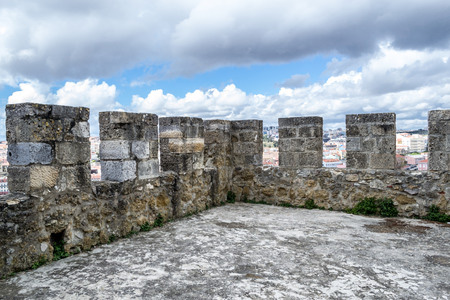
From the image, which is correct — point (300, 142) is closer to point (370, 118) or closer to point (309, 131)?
point (309, 131)

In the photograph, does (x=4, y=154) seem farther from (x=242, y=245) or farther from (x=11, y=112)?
(x=242, y=245)

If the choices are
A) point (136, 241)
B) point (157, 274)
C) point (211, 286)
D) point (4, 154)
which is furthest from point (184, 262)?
point (4, 154)

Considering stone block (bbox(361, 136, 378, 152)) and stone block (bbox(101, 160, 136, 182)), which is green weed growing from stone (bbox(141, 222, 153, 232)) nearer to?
stone block (bbox(101, 160, 136, 182))

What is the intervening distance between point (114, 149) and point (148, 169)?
71 cm

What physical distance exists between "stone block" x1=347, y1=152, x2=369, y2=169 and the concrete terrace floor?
1.35 m

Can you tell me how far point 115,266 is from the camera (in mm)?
3994

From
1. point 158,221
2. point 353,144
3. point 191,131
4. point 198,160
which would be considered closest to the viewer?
point 158,221

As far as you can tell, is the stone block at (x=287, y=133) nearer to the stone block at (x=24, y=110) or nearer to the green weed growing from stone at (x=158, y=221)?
the green weed growing from stone at (x=158, y=221)

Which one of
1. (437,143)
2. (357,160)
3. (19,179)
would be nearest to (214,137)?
(357,160)

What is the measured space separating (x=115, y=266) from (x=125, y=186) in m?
1.48

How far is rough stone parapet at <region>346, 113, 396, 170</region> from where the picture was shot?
650 cm

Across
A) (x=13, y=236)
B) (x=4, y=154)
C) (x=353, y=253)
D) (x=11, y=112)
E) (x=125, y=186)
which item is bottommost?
(x=353, y=253)

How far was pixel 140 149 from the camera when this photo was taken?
18.1 ft

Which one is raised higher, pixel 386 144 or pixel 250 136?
pixel 250 136
